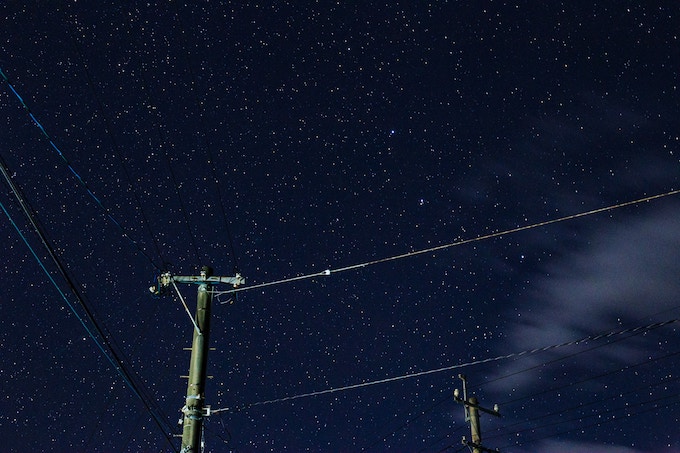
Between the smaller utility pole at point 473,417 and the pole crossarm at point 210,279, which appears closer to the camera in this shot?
the pole crossarm at point 210,279

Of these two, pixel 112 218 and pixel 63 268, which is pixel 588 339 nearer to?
pixel 112 218

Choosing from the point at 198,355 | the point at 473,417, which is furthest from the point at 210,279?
the point at 473,417

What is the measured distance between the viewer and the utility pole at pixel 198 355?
429 inches

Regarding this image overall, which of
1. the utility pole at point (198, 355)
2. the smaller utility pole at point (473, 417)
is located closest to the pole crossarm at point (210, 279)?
the utility pole at point (198, 355)

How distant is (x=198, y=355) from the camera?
11.4 m

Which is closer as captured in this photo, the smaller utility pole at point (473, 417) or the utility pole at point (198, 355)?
the utility pole at point (198, 355)

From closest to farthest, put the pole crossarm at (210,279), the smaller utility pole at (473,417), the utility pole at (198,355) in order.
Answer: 1. the utility pole at (198,355)
2. the pole crossarm at (210,279)
3. the smaller utility pole at (473,417)

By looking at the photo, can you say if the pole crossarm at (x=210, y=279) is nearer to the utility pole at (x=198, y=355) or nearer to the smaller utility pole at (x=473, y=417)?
the utility pole at (x=198, y=355)

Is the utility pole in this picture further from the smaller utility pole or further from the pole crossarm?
the smaller utility pole

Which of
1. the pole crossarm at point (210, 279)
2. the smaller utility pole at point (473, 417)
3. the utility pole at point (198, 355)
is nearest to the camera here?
the utility pole at point (198, 355)

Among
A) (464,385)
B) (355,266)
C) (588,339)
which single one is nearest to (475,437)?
(464,385)

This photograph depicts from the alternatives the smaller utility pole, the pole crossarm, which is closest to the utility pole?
the pole crossarm

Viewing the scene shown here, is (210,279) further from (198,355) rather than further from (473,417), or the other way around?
(473,417)

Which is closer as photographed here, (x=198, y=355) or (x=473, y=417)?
(x=198, y=355)
